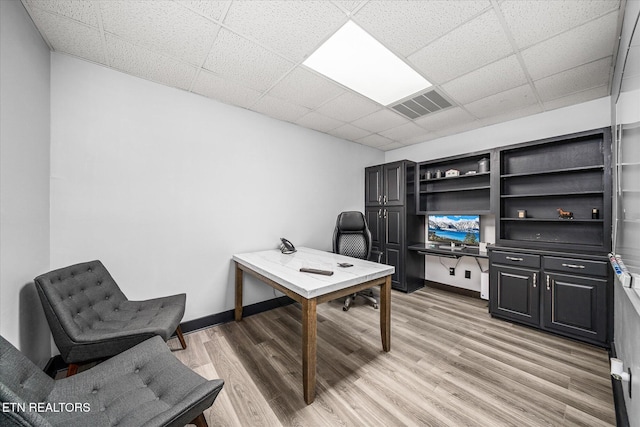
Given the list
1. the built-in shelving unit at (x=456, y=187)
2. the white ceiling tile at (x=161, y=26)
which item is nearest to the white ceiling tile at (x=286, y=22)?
the white ceiling tile at (x=161, y=26)

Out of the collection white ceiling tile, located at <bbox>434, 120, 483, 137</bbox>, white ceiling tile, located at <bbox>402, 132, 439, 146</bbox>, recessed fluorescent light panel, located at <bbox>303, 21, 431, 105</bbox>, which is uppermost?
recessed fluorescent light panel, located at <bbox>303, 21, 431, 105</bbox>

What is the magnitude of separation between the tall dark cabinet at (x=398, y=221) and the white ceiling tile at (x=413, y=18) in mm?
2244

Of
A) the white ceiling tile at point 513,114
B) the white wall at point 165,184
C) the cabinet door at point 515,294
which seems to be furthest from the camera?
the white ceiling tile at point 513,114

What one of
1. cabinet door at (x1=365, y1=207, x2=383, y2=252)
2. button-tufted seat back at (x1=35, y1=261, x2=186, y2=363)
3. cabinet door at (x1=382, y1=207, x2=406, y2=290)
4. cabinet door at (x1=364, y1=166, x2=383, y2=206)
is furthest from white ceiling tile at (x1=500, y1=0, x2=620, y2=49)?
button-tufted seat back at (x1=35, y1=261, x2=186, y2=363)

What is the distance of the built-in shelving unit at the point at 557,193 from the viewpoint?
253 centimetres

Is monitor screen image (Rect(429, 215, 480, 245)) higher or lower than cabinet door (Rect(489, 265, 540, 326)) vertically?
higher

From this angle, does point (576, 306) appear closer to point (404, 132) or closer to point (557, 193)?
point (557, 193)

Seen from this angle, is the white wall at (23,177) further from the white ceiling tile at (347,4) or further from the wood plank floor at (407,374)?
the white ceiling tile at (347,4)

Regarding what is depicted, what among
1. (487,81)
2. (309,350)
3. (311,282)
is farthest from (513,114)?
(309,350)

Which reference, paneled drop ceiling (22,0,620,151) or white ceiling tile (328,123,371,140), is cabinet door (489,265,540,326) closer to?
paneled drop ceiling (22,0,620,151)

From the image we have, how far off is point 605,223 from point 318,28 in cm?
333

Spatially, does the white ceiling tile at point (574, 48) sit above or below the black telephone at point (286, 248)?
above

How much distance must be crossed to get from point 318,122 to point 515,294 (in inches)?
131

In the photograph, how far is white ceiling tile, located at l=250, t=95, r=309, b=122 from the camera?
277 cm
